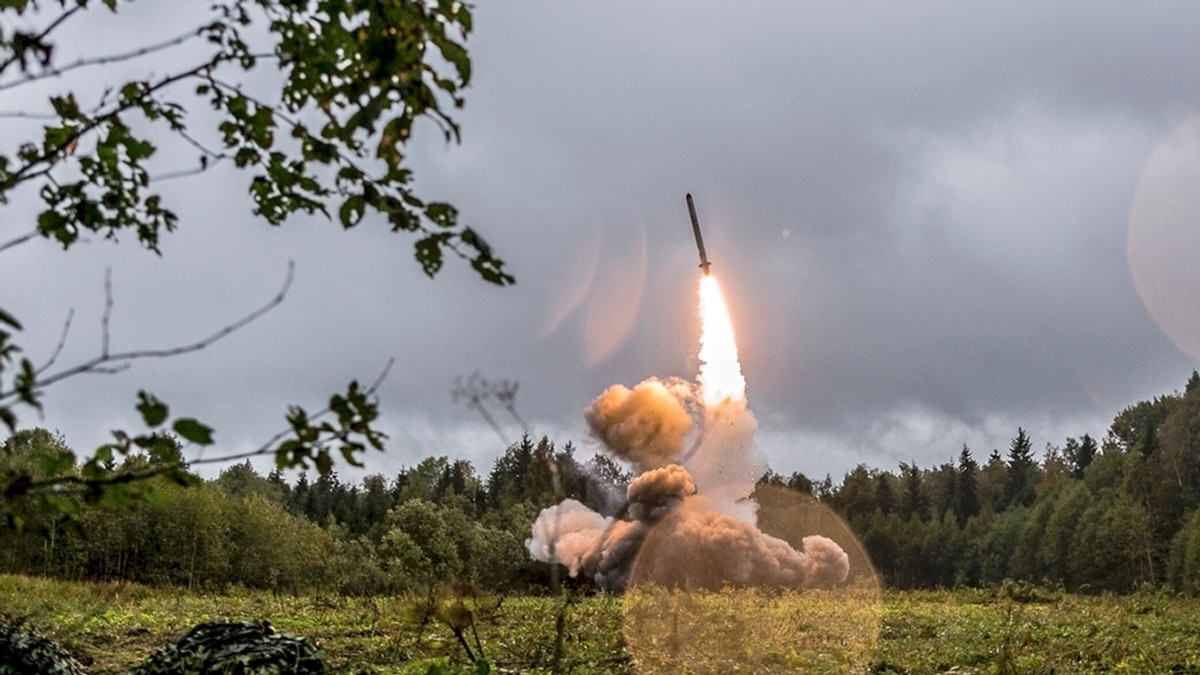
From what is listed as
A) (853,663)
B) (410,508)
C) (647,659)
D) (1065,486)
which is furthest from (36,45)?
(1065,486)

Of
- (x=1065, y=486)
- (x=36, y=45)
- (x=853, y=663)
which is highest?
(x=1065, y=486)

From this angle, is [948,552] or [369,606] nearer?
[369,606]

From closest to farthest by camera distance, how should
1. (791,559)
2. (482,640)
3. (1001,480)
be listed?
1. (482,640)
2. (791,559)
3. (1001,480)

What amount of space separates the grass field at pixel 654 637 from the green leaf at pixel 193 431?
376 centimetres

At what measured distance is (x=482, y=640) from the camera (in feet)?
44.5

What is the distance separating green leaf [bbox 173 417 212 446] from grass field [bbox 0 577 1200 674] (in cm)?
376

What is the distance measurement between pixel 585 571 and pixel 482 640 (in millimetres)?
31811

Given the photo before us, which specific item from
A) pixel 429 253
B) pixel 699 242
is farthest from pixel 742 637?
pixel 699 242

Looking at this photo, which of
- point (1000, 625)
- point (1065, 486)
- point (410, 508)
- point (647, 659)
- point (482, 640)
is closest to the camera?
point (647, 659)

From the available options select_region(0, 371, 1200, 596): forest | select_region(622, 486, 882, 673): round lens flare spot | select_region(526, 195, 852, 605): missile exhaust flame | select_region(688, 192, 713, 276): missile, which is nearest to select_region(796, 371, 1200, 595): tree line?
select_region(0, 371, 1200, 596): forest

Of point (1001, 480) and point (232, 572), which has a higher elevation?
point (1001, 480)

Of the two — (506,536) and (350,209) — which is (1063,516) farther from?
(350,209)

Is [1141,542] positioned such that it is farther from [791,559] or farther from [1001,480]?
[1001,480]

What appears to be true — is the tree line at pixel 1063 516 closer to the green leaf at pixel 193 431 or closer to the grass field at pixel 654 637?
the grass field at pixel 654 637
